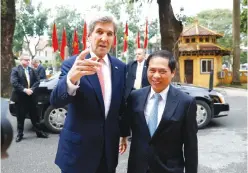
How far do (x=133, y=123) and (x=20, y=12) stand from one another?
31.9 meters

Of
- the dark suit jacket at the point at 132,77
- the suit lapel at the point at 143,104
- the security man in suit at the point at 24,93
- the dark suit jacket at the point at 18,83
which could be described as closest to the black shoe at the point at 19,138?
the security man in suit at the point at 24,93

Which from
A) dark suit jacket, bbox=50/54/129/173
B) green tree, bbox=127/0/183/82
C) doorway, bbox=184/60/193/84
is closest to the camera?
dark suit jacket, bbox=50/54/129/173

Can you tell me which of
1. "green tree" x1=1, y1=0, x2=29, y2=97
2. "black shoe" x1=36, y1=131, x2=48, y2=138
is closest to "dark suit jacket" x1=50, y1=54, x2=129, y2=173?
"black shoe" x1=36, y1=131, x2=48, y2=138

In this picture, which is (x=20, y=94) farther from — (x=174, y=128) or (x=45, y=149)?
(x=174, y=128)

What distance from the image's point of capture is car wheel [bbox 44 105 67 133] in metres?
6.15

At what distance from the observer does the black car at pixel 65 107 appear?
6168 mm

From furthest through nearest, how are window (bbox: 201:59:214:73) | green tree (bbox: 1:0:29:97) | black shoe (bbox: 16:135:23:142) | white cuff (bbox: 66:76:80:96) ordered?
1. window (bbox: 201:59:214:73)
2. green tree (bbox: 1:0:29:97)
3. black shoe (bbox: 16:135:23:142)
4. white cuff (bbox: 66:76:80:96)

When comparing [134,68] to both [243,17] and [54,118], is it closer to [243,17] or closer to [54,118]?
[54,118]

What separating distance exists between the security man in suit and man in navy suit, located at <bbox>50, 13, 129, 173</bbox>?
399 cm

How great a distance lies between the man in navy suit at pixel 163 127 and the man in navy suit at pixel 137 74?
10.6 feet

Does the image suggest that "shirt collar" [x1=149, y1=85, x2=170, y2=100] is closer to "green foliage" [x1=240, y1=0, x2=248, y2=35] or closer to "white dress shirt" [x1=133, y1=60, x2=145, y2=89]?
"white dress shirt" [x1=133, y1=60, x2=145, y2=89]

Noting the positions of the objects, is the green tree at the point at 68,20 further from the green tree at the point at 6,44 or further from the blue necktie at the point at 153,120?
the blue necktie at the point at 153,120

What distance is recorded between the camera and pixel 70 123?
2012 millimetres

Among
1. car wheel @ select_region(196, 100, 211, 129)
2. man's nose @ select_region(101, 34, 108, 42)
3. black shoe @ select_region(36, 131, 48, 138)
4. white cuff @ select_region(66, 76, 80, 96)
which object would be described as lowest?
black shoe @ select_region(36, 131, 48, 138)
